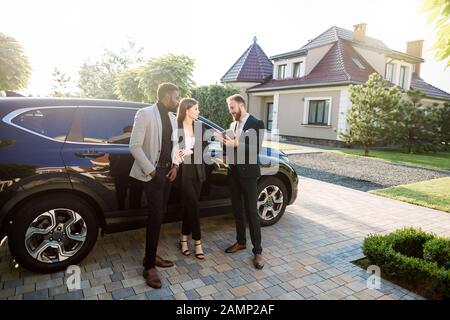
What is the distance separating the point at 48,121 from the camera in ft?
10.4

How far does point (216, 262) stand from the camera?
11.7 ft

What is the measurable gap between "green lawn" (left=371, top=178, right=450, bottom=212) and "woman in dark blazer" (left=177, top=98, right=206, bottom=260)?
527 centimetres

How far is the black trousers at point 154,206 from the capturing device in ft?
9.98

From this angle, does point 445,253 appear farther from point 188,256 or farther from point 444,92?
point 444,92

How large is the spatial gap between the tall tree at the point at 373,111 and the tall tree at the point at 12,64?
1497cm

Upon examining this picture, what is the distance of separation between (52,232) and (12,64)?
1402cm

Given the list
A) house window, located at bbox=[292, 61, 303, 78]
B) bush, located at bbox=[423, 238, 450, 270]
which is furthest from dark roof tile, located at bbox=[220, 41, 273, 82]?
bush, located at bbox=[423, 238, 450, 270]

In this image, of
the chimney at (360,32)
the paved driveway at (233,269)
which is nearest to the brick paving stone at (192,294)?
the paved driveway at (233,269)

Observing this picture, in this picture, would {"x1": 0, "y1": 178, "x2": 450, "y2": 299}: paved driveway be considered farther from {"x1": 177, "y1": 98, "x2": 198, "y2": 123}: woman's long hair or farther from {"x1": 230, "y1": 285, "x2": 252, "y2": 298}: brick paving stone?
{"x1": 177, "y1": 98, "x2": 198, "y2": 123}: woman's long hair

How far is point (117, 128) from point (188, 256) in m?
1.70

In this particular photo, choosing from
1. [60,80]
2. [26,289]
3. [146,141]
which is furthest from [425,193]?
[60,80]

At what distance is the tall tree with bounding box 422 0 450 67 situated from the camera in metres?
2.57

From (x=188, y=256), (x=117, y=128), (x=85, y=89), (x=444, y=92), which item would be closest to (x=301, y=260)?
(x=188, y=256)

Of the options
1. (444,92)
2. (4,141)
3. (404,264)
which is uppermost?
(444,92)
